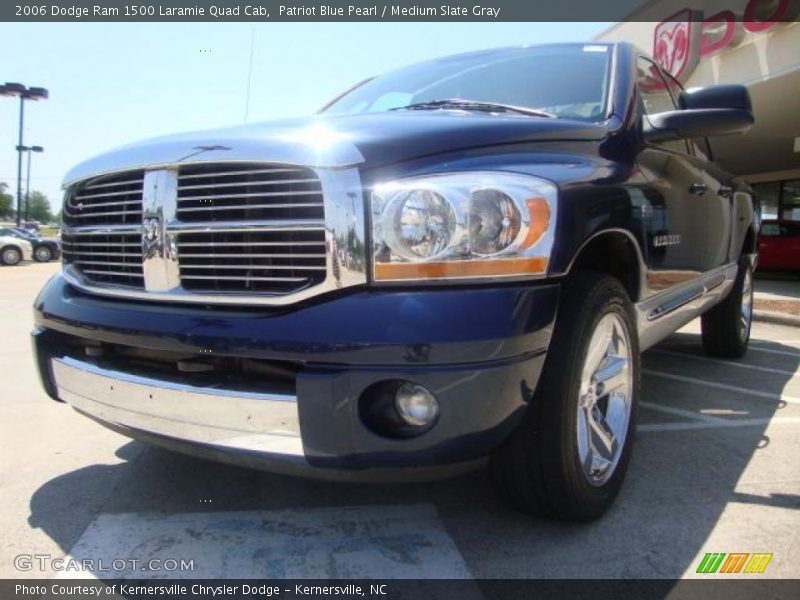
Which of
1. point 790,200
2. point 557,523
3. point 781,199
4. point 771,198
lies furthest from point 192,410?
point 771,198

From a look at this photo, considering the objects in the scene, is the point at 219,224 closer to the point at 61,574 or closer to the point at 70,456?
the point at 61,574

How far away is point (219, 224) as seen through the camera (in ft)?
6.63

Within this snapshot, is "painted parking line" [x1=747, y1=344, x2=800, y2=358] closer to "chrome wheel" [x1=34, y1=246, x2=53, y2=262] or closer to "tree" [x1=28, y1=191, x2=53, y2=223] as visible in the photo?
"chrome wheel" [x1=34, y1=246, x2=53, y2=262]

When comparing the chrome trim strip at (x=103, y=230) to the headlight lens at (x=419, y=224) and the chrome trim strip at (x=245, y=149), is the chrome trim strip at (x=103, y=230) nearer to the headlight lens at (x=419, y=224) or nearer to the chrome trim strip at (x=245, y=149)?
the chrome trim strip at (x=245, y=149)

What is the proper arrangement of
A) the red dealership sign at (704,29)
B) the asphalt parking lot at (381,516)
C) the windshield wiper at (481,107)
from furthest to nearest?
the red dealership sign at (704,29), the windshield wiper at (481,107), the asphalt parking lot at (381,516)

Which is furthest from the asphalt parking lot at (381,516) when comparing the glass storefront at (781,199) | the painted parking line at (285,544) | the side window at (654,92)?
the glass storefront at (781,199)

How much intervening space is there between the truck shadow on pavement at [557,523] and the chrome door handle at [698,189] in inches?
49.1

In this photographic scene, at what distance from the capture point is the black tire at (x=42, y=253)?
25.5 metres

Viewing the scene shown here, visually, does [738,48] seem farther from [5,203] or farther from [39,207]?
[39,207]

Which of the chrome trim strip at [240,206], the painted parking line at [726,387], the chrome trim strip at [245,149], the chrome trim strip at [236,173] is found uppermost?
the chrome trim strip at [245,149]

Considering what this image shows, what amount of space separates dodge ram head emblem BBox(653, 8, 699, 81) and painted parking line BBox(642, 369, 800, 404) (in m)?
8.69

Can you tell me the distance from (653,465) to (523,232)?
1557mm

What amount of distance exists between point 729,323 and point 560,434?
3707 millimetres

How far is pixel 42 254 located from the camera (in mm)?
25609
